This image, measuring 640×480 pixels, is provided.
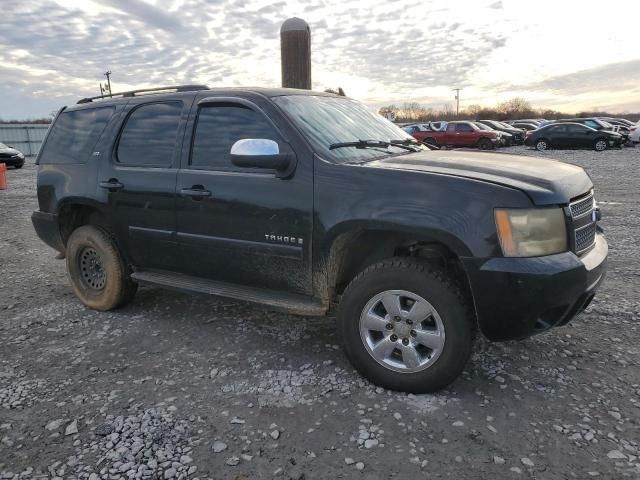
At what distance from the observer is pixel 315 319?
14.3ft

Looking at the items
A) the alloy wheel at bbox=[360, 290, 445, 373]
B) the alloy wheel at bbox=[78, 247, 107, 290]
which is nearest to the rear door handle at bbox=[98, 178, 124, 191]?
the alloy wheel at bbox=[78, 247, 107, 290]

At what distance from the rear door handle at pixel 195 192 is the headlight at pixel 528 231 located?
2.00m

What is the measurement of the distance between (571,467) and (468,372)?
976 mm

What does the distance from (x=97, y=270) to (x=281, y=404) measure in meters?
2.46

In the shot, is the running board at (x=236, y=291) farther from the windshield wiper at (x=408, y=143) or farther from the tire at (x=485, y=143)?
the tire at (x=485, y=143)

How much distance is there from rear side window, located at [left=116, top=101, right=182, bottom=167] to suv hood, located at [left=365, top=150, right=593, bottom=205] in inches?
66.3

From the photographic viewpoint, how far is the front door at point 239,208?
3305 mm

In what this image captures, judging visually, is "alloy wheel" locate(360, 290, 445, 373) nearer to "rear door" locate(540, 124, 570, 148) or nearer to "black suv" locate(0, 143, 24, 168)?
"black suv" locate(0, 143, 24, 168)

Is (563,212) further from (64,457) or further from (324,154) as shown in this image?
(64,457)

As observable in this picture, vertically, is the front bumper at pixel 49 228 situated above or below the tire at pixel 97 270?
above

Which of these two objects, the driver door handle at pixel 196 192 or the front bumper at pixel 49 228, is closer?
the driver door handle at pixel 196 192

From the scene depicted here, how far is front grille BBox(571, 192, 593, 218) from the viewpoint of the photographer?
2.95m

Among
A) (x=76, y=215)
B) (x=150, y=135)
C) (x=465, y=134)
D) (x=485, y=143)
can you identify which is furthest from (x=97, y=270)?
(x=465, y=134)

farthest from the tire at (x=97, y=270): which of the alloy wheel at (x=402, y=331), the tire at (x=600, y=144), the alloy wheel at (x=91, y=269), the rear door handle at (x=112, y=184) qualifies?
the tire at (x=600, y=144)
